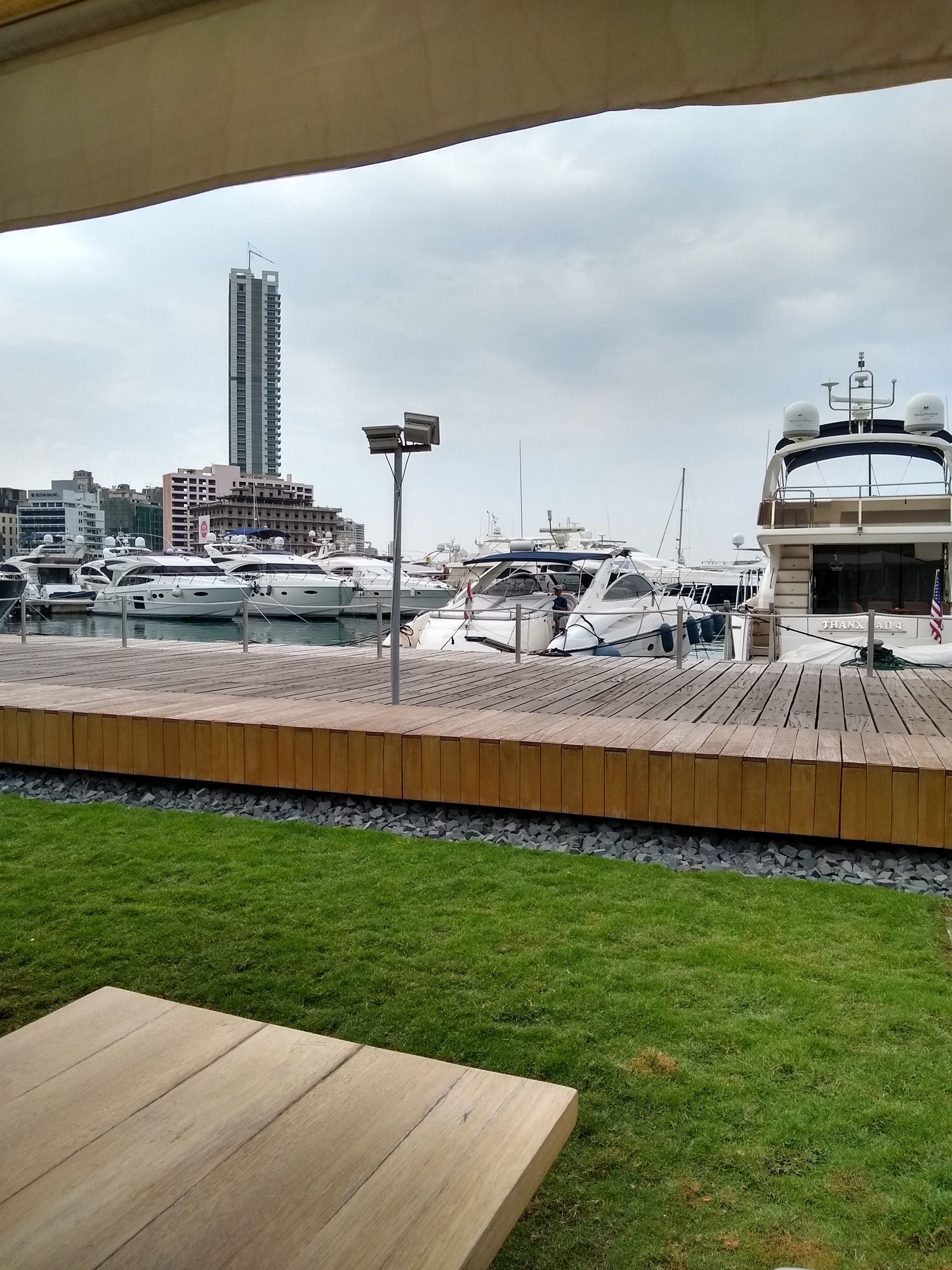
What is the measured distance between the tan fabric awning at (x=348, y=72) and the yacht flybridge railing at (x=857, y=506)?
13.9 meters

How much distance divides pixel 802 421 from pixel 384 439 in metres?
11.2

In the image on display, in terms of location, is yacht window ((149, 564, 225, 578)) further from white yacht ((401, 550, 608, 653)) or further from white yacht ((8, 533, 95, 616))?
white yacht ((401, 550, 608, 653))

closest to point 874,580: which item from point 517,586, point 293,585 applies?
point 517,586

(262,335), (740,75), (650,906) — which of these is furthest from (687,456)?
(262,335)

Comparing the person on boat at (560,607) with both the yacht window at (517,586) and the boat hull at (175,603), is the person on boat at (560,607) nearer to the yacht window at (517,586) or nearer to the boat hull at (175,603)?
the yacht window at (517,586)

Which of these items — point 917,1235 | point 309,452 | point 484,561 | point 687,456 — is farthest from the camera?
point 309,452

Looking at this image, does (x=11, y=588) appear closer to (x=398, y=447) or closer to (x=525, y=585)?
(x=525, y=585)

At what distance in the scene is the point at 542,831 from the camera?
5172mm

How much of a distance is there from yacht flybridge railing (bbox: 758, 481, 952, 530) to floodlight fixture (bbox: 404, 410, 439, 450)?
30.4ft

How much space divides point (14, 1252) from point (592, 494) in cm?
4933

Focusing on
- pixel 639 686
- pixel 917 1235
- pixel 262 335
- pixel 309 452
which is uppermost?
pixel 262 335

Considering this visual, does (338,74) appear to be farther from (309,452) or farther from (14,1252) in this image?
(309,452)

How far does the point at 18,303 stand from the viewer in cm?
279

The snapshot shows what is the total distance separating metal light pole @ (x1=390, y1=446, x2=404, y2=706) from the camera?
21.2 feet
